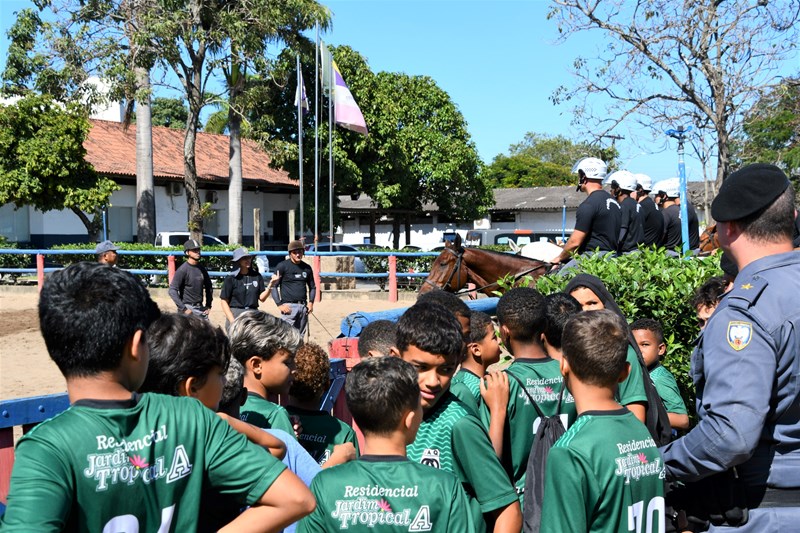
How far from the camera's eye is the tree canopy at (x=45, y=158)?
83.2ft

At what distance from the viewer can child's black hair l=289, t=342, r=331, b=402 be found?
341cm

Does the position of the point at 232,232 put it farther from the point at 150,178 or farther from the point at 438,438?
the point at 438,438

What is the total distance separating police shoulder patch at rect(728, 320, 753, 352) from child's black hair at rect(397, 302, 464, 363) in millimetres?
1099

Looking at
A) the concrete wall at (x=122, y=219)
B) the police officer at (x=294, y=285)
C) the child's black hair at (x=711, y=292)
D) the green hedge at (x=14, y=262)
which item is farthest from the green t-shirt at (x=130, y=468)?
the concrete wall at (x=122, y=219)

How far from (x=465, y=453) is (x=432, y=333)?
0.55 m

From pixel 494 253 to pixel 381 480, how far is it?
339 inches

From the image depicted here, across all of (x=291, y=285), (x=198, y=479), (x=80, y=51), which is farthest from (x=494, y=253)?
(x=80, y=51)

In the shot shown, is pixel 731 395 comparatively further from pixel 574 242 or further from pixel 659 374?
pixel 574 242

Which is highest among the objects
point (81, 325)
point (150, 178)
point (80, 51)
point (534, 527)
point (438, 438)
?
point (80, 51)

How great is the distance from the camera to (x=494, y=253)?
10789 millimetres

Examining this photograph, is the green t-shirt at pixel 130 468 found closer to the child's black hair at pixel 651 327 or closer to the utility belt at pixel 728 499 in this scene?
the utility belt at pixel 728 499

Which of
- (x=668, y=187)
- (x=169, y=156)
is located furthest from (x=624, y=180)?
(x=169, y=156)

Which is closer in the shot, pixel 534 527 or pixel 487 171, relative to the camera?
pixel 534 527

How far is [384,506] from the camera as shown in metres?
2.30
